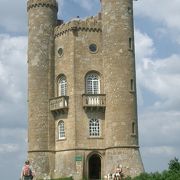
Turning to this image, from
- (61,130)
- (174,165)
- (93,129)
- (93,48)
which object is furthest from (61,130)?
(174,165)

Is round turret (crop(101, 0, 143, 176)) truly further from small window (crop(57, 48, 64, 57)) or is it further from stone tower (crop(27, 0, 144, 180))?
small window (crop(57, 48, 64, 57))

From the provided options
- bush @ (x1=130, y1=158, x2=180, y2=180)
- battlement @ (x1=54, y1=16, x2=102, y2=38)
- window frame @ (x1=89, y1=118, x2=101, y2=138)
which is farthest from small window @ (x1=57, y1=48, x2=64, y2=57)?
bush @ (x1=130, y1=158, x2=180, y2=180)

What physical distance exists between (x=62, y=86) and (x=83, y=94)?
11.3ft

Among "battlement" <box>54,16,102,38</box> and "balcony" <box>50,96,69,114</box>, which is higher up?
"battlement" <box>54,16,102,38</box>

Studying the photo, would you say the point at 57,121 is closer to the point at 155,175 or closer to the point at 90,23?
the point at 90,23

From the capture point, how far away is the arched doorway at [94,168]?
58906 mm

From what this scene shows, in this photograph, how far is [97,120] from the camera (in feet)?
190

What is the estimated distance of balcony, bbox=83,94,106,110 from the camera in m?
57.5

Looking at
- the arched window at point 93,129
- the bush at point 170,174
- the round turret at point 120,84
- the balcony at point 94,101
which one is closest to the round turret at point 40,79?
the arched window at point 93,129

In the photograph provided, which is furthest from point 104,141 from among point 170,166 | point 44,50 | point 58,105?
point 170,166

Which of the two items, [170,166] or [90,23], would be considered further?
[90,23]

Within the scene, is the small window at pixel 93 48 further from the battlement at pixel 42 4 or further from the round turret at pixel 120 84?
the battlement at pixel 42 4

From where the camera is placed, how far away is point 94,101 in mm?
57562

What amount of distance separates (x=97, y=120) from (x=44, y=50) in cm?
1037
